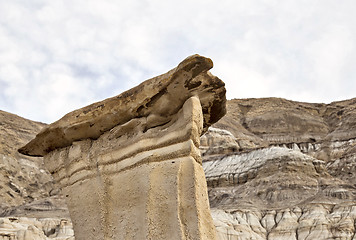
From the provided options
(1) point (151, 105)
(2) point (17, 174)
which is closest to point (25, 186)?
(2) point (17, 174)

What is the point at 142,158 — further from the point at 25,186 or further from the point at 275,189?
the point at 25,186

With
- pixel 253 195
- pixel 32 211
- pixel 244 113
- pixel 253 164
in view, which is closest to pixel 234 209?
pixel 253 195

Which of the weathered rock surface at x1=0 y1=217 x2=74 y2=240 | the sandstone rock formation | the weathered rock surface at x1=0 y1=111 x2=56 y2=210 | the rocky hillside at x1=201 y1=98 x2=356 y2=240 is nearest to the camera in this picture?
the sandstone rock formation

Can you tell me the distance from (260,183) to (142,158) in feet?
96.8

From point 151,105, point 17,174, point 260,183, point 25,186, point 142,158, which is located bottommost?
point 142,158

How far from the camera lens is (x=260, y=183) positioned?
34562 millimetres

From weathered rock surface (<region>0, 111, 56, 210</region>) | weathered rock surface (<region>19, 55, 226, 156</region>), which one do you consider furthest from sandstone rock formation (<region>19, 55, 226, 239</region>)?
weathered rock surface (<region>0, 111, 56, 210</region>)

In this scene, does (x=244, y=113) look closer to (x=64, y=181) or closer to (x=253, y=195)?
(x=253, y=195)

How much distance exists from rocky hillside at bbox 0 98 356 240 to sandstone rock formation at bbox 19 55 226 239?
9.68 m

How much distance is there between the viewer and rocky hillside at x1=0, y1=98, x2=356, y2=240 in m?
27.3

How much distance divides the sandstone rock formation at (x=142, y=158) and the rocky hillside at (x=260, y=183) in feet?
31.8

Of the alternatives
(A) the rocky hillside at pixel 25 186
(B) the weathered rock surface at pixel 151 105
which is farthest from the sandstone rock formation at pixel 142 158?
(A) the rocky hillside at pixel 25 186

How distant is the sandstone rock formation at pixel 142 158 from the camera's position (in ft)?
18.1

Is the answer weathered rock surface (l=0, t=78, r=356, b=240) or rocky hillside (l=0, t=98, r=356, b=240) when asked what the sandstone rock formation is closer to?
rocky hillside (l=0, t=98, r=356, b=240)
